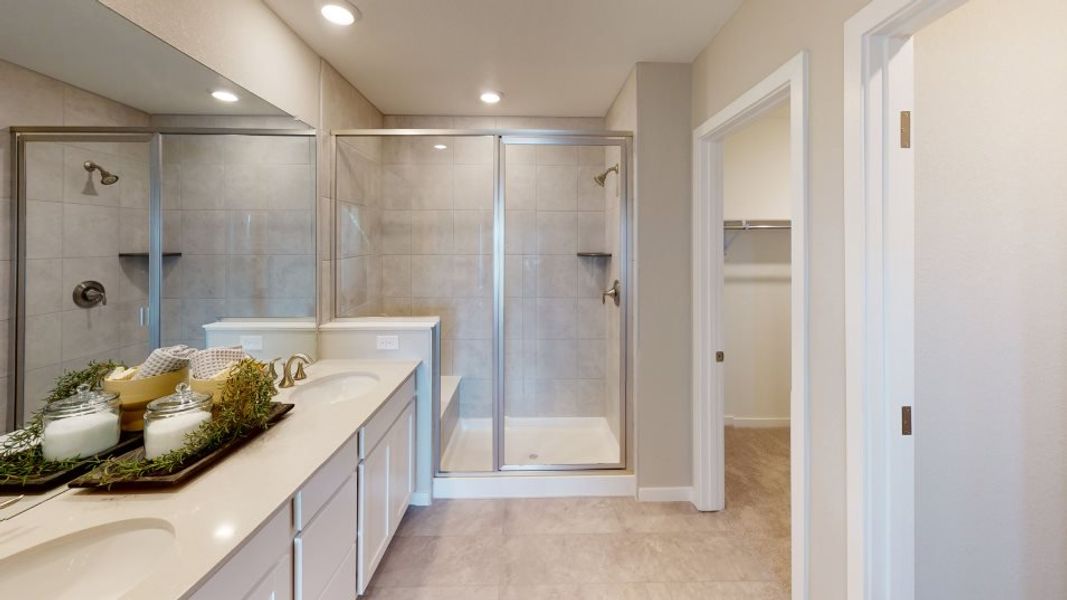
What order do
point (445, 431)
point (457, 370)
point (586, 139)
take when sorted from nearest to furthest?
point (586, 139) → point (445, 431) → point (457, 370)

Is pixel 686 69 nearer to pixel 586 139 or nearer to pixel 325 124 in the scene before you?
pixel 586 139

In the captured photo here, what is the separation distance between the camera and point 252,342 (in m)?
2.12

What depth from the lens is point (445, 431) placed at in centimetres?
301

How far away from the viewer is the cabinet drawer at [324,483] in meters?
1.26

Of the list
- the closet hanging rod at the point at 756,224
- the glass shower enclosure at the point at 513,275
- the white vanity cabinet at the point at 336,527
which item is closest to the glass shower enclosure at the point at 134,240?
the white vanity cabinet at the point at 336,527

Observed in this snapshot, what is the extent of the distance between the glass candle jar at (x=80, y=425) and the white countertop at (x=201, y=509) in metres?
0.13

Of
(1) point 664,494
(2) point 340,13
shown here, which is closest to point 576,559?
(1) point 664,494

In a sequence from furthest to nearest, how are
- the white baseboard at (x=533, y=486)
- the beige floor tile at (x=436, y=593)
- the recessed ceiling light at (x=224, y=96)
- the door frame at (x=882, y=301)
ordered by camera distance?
1. the white baseboard at (x=533, y=486)
2. the beige floor tile at (x=436, y=593)
3. the recessed ceiling light at (x=224, y=96)
4. the door frame at (x=882, y=301)

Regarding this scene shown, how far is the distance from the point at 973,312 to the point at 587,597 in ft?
5.69

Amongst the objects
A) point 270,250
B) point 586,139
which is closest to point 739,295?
point 586,139

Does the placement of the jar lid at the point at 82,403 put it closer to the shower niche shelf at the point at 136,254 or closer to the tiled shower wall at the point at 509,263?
the shower niche shelf at the point at 136,254

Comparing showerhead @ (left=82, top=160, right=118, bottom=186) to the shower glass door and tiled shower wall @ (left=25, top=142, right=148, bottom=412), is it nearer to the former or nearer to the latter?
tiled shower wall @ (left=25, top=142, right=148, bottom=412)

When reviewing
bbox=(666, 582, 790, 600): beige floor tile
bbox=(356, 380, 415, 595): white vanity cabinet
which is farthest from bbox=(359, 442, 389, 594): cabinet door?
bbox=(666, 582, 790, 600): beige floor tile

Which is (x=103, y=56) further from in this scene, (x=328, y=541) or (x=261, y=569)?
(x=328, y=541)
